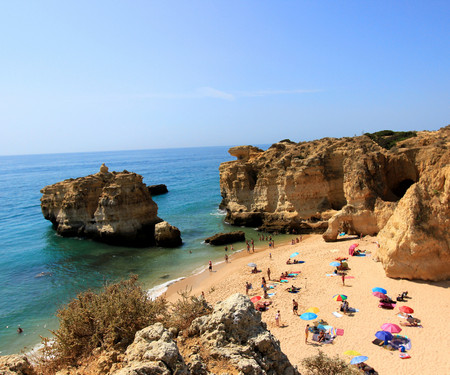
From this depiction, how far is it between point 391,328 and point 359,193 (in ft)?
45.6

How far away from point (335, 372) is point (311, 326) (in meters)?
6.58

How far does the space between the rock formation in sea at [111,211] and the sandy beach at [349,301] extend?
11.3 m

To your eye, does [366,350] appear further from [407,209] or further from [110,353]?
[110,353]

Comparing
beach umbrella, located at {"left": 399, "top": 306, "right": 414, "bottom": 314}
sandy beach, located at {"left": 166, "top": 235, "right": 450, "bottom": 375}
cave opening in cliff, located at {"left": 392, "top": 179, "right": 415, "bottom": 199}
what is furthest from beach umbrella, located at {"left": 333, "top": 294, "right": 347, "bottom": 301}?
cave opening in cliff, located at {"left": 392, "top": 179, "right": 415, "bottom": 199}

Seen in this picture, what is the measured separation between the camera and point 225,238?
30719 millimetres

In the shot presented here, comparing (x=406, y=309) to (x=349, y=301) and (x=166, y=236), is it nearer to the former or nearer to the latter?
(x=349, y=301)

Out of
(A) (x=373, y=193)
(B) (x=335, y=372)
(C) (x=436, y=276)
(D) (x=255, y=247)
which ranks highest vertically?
(A) (x=373, y=193)

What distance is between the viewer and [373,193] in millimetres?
24547

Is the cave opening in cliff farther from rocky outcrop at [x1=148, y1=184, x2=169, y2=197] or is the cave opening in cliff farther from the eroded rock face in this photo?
rocky outcrop at [x1=148, y1=184, x2=169, y2=197]

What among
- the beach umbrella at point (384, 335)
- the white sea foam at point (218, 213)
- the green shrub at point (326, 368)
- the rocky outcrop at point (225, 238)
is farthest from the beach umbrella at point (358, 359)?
the white sea foam at point (218, 213)

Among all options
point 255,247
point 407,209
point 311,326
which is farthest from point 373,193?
point 311,326

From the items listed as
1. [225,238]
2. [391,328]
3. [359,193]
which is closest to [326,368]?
[391,328]

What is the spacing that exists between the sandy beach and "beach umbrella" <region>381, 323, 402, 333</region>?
0.28 m

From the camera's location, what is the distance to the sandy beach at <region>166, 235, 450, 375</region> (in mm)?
11219
